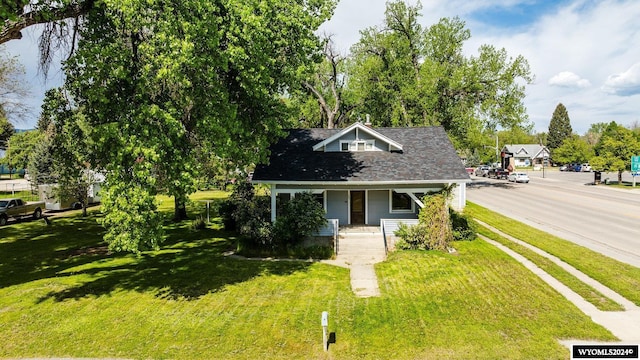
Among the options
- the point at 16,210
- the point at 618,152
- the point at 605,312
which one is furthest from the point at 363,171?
the point at 618,152

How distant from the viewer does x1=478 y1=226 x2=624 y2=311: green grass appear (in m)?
12.3

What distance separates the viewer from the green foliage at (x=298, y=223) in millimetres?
19531

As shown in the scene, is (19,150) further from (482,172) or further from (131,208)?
(482,172)

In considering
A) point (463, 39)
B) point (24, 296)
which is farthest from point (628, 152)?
point (24, 296)

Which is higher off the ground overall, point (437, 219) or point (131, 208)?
point (131, 208)

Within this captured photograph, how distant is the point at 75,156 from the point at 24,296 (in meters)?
6.14

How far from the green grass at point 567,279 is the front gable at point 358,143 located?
351 inches

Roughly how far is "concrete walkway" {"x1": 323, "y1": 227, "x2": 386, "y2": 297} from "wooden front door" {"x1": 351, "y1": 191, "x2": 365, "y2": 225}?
1255 mm

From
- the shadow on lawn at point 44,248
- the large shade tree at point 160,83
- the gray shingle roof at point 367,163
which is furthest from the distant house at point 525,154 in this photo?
the shadow on lawn at point 44,248

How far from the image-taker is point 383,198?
2375 cm

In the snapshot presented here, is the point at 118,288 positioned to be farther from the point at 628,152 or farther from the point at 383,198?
the point at 628,152

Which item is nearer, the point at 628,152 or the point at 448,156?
the point at 448,156

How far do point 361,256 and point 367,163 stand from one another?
6606 mm

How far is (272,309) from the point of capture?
41.1 feet
